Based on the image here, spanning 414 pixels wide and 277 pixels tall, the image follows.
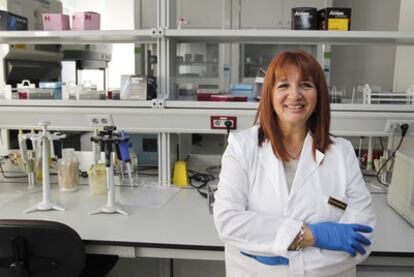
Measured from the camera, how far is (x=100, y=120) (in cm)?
194

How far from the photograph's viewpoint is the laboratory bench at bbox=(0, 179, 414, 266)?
4.33 feet

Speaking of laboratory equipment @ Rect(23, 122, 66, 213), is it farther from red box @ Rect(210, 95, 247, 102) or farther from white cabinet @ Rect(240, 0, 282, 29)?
white cabinet @ Rect(240, 0, 282, 29)

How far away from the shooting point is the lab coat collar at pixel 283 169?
1.15 meters

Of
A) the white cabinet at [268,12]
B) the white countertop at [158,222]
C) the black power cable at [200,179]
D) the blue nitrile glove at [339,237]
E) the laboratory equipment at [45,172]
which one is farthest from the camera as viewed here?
the white cabinet at [268,12]

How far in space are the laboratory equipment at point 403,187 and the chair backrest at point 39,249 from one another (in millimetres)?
1237

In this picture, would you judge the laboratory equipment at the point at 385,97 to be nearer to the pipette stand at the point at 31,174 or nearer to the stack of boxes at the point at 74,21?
the stack of boxes at the point at 74,21

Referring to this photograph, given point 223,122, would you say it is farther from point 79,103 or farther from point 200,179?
Result: point 79,103

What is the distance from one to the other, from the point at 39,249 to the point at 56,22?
1.20m

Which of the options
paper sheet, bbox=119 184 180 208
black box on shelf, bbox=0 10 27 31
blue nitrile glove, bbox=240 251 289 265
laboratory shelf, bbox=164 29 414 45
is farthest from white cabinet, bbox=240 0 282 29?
blue nitrile glove, bbox=240 251 289 265

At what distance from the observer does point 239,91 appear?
2027 mm

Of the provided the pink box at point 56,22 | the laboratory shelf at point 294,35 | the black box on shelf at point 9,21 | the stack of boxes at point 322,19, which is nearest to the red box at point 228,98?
the laboratory shelf at point 294,35

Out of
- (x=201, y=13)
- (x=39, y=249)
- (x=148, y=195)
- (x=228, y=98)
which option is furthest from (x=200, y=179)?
(x=201, y=13)

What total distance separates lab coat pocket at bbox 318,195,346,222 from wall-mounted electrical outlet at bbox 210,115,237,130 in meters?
0.79

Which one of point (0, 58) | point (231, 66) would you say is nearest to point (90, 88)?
point (0, 58)
